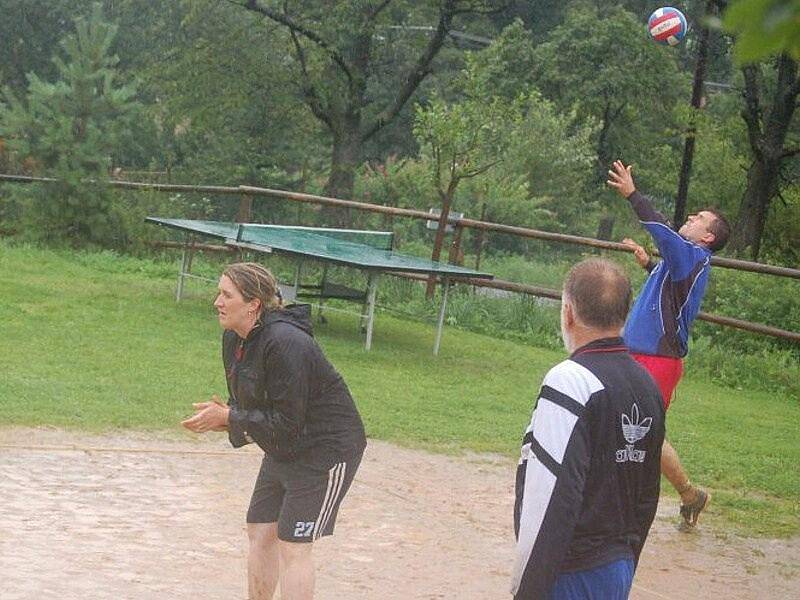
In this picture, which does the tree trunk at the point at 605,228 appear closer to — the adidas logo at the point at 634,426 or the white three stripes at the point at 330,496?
the white three stripes at the point at 330,496

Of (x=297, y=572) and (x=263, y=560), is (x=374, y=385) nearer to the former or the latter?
(x=263, y=560)

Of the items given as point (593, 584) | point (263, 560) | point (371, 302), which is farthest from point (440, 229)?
point (593, 584)

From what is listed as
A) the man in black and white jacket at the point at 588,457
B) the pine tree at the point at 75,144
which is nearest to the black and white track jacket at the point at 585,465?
the man in black and white jacket at the point at 588,457

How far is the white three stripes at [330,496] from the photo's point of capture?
523 cm

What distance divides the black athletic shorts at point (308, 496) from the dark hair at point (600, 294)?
5.84 feet

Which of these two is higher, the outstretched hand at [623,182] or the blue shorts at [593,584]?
the outstretched hand at [623,182]

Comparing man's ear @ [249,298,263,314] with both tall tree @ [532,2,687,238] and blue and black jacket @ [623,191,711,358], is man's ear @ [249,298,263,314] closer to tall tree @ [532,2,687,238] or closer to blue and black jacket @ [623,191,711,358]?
blue and black jacket @ [623,191,711,358]

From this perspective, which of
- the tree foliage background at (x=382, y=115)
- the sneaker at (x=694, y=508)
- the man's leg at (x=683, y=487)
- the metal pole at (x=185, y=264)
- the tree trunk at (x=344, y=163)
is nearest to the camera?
the man's leg at (x=683, y=487)

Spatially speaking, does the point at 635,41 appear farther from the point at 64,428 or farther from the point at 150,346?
the point at 64,428

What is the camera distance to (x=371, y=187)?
34469 millimetres

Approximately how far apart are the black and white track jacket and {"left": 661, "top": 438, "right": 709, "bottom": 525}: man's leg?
4.05m

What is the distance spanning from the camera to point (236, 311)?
515cm

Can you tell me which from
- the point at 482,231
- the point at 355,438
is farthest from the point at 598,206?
the point at 355,438

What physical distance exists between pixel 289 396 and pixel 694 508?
3.91 m
